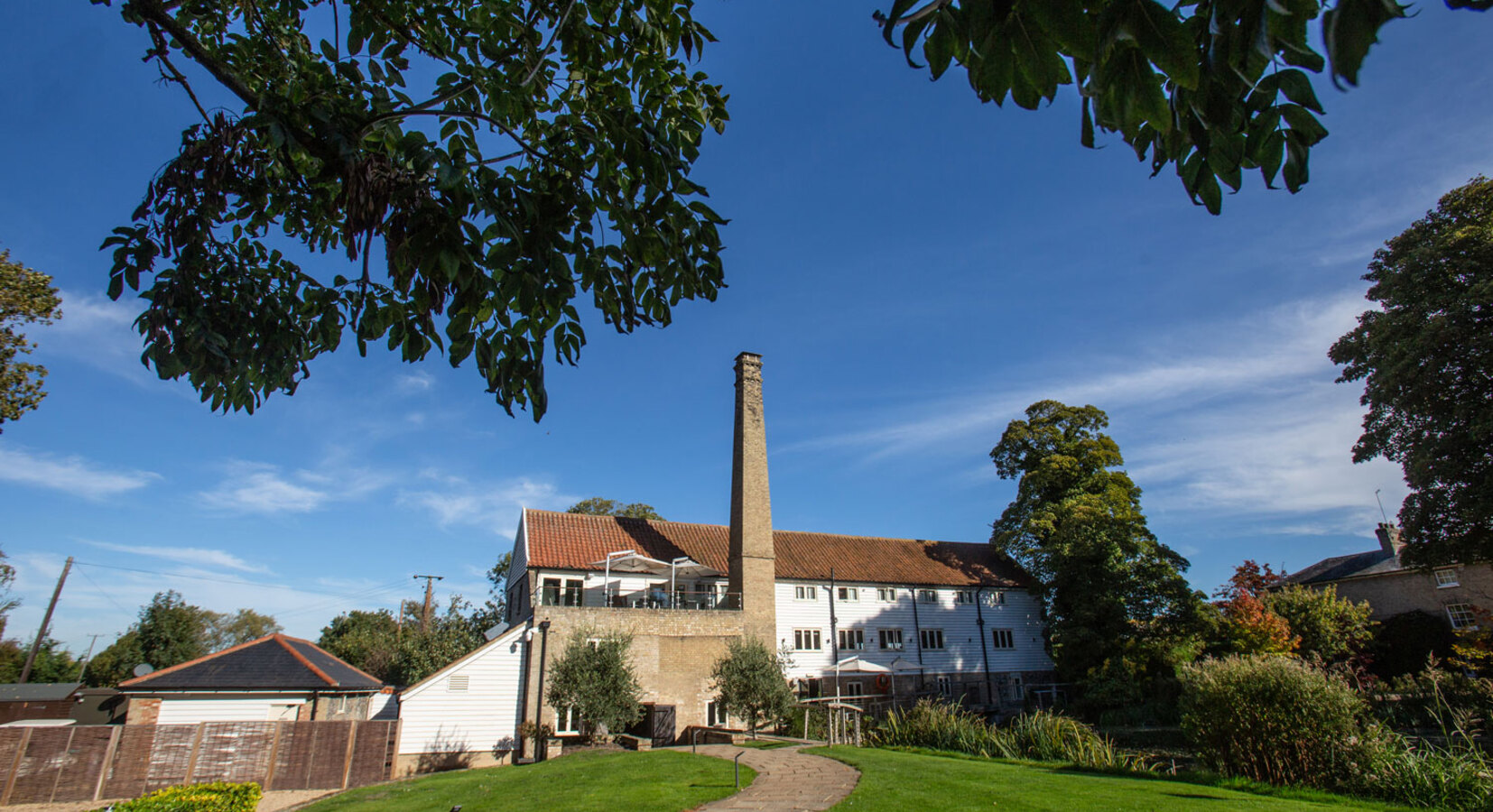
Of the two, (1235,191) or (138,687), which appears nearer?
(1235,191)

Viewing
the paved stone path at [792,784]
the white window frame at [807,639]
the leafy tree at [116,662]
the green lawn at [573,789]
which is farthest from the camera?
the leafy tree at [116,662]

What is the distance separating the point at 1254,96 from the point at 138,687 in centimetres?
2701

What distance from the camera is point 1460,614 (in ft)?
99.9

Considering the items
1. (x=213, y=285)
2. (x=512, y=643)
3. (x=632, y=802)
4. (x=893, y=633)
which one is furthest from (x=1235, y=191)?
(x=893, y=633)

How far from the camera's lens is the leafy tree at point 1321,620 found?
86.0 feet

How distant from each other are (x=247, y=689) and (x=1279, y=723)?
2563 cm

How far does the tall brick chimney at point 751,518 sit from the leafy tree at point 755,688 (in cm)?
392

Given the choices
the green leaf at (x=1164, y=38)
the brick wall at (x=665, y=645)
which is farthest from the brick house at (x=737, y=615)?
the green leaf at (x=1164, y=38)

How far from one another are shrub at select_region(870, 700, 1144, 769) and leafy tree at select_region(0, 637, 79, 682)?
6000 centimetres

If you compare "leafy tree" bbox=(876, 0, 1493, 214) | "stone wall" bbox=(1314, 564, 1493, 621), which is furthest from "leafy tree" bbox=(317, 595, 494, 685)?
"stone wall" bbox=(1314, 564, 1493, 621)

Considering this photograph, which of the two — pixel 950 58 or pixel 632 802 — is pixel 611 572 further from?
pixel 950 58

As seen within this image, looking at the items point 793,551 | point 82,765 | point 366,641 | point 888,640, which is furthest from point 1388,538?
point 366,641

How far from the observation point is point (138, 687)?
19453 millimetres

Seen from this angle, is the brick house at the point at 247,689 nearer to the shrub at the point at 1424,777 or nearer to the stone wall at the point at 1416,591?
the shrub at the point at 1424,777
